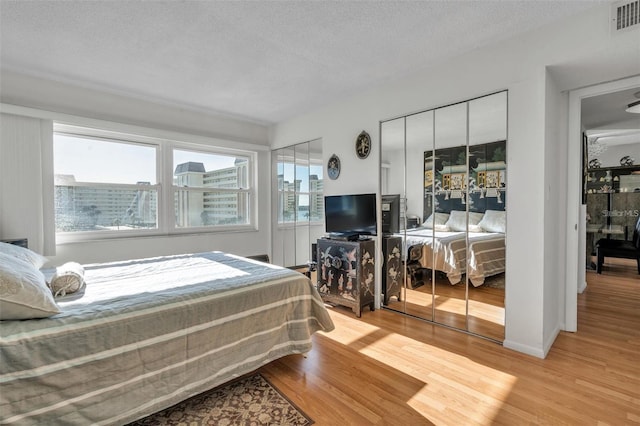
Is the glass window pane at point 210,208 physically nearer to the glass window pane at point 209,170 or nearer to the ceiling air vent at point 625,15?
the glass window pane at point 209,170

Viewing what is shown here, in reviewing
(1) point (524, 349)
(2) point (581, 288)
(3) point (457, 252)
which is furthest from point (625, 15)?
(2) point (581, 288)

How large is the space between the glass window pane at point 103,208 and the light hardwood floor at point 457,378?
2787mm

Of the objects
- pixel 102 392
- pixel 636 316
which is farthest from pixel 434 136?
pixel 102 392

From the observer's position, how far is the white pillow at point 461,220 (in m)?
2.68

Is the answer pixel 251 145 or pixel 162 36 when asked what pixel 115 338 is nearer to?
pixel 162 36

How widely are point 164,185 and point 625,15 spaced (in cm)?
469

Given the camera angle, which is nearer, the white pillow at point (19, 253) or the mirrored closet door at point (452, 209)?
the white pillow at point (19, 253)

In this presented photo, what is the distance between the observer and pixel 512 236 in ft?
8.03

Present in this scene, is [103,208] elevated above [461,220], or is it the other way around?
[103,208]

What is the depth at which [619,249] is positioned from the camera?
4.55 metres

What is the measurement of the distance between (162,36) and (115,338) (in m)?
2.23

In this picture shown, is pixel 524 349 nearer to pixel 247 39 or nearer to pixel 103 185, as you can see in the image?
pixel 247 39

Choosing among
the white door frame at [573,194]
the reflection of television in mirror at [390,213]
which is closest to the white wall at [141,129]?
the reflection of television in mirror at [390,213]

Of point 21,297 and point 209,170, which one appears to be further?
point 209,170
